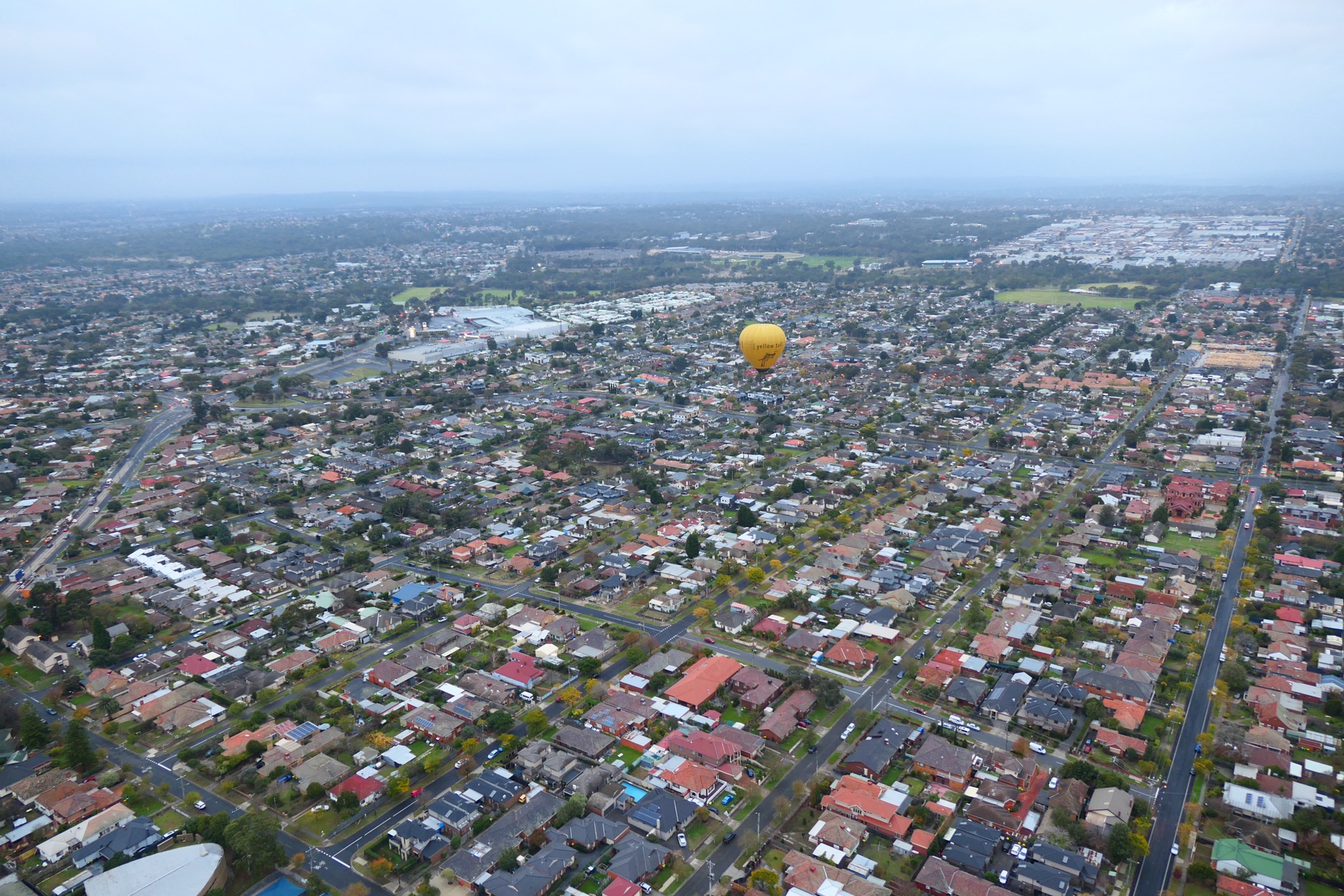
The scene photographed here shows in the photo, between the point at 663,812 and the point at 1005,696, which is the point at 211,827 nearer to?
the point at 663,812

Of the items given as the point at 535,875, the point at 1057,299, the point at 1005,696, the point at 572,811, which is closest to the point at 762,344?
the point at 1005,696

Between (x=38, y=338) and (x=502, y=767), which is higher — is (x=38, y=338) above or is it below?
above

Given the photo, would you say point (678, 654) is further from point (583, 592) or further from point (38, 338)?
point (38, 338)

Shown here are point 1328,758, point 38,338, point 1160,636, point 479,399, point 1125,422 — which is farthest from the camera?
point 38,338

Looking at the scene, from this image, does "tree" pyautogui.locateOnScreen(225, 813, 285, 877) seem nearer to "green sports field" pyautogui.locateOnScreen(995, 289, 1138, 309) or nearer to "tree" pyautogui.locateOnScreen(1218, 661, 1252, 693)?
"tree" pyautogui.locateOnScreen(1218, 661, 1252, 693)

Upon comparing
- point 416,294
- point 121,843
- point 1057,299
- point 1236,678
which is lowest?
point 121,843

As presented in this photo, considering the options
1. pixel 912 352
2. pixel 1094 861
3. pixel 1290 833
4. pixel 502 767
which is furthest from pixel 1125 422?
pixel 502 767
